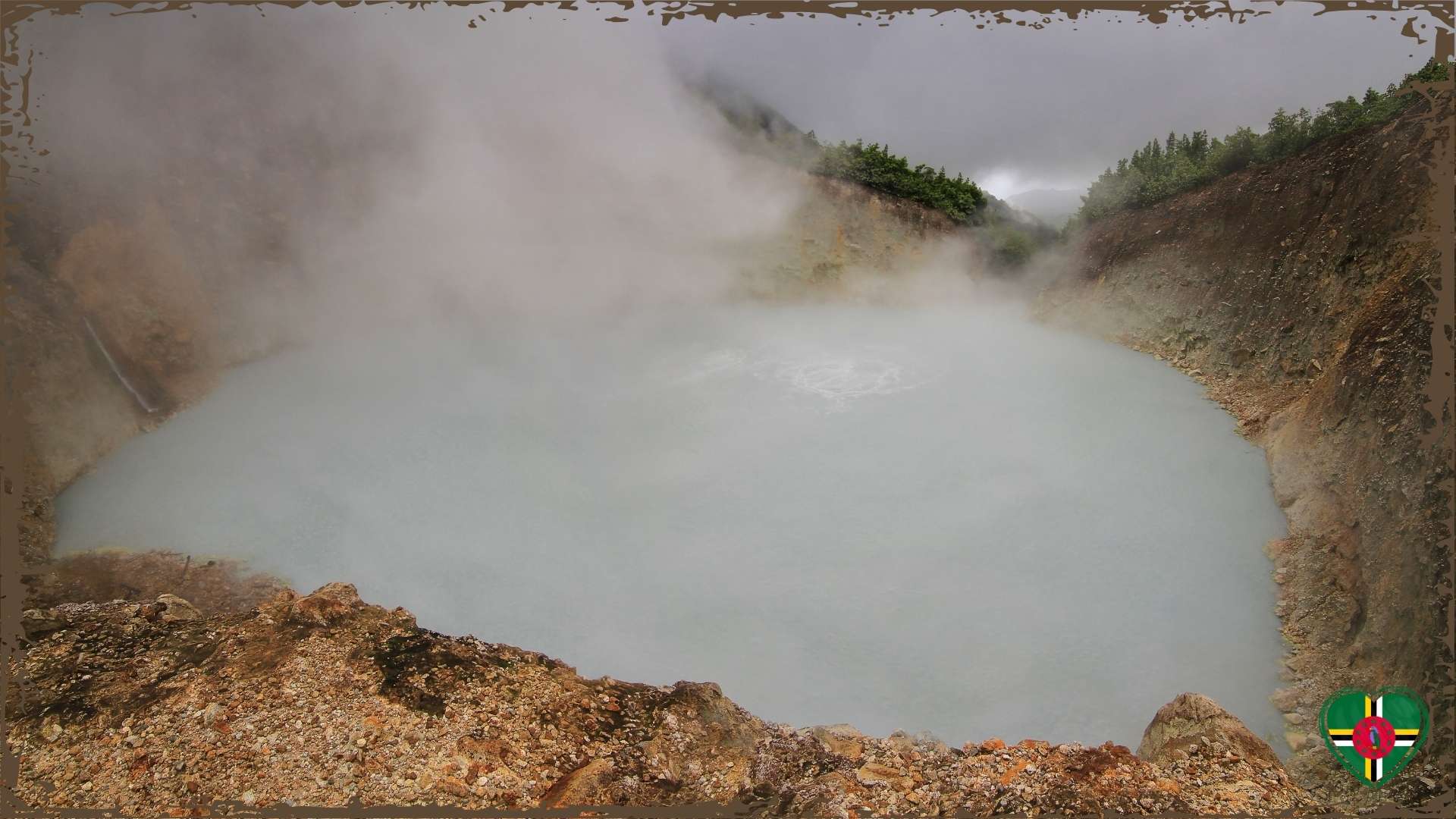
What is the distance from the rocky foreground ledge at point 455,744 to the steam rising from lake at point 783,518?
1483 millimetres

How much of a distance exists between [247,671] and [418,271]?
47.0 ft

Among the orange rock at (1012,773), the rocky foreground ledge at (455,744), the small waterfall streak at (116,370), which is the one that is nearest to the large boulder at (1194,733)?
the rocky foreground ledge at (455,744)

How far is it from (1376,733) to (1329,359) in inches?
336

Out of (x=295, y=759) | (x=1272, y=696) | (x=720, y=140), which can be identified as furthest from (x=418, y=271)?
(x=1272, y=696)

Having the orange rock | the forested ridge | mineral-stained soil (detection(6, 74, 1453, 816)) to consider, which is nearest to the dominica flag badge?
mineral-stained soil (detection(6, 74, 1453, 816))

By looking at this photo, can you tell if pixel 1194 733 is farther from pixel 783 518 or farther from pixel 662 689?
pixel 783 518

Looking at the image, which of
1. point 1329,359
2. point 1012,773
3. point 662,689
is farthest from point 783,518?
point 1329,359

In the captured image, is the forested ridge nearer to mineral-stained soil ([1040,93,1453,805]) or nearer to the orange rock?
mineral-stained soil ([1040,93,1453,805])

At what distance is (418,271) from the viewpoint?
18.6 meters

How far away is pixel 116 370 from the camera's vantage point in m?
13.4

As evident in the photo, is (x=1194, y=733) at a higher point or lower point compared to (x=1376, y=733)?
lower

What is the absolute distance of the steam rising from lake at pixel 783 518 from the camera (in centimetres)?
754

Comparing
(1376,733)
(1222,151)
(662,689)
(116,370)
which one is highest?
(1222,151)

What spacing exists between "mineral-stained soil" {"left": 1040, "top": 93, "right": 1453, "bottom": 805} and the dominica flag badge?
7.6 inches
